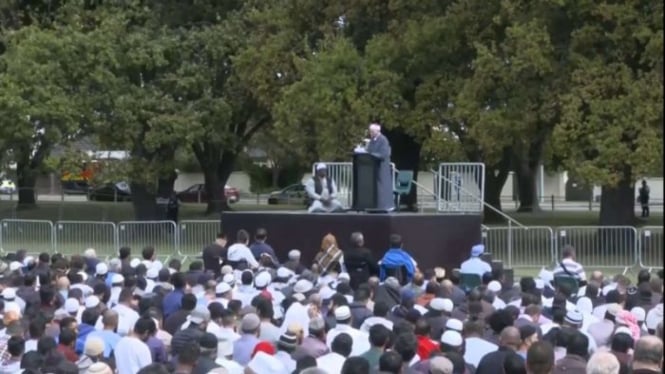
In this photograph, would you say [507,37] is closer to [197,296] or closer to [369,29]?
[369,29]

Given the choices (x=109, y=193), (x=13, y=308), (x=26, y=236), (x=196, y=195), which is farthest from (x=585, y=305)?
(x=196, y=195)

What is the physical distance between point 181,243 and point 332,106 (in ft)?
20.6

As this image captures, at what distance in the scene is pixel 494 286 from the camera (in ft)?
49.1

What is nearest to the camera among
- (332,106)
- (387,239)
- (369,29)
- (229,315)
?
(229,315)

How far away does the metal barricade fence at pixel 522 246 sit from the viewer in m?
27.2

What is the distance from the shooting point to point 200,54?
38875 mm

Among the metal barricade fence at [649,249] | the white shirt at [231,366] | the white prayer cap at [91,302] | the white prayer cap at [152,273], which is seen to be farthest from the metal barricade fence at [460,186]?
the white shirt at [231,366]

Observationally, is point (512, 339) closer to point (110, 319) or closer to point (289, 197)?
point (110, 319)

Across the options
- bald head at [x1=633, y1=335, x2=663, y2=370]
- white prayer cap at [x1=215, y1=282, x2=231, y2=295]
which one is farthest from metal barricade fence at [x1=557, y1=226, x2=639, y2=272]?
bald head at [x1=633, y1=335, x2=663, y2=370]

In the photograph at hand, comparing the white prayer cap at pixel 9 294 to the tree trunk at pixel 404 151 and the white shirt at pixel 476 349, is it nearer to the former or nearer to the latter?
the white shirt at pixel 476 349

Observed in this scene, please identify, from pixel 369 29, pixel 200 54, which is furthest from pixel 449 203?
pixel 200 54

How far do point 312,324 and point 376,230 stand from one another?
461 inches

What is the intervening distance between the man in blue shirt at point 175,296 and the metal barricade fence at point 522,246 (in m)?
14.1

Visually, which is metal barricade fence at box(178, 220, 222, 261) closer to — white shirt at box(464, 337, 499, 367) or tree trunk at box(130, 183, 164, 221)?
tree trunk at box(130, 183, 164, 221)
